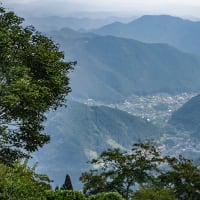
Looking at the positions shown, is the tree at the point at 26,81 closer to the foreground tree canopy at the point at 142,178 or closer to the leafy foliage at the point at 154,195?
the leafy foliage at the point at 154,195

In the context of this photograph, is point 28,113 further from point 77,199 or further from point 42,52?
point 77,199

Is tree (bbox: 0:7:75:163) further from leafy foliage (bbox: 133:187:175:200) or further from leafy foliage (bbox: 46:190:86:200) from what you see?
leafy foliage (bbox: 133:187:175:200)

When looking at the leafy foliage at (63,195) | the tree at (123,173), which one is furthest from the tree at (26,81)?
the tree at (123,173)

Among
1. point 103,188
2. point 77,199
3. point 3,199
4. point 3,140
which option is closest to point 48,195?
point 77,199

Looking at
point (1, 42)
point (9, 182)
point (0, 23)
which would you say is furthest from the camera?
point (0, 23)

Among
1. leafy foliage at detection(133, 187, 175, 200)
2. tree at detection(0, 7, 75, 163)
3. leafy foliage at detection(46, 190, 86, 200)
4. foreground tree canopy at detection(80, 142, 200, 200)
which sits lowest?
leafy foliage at detection(46, 190, 86, 200)

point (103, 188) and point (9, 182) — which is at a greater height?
point (103, 188)

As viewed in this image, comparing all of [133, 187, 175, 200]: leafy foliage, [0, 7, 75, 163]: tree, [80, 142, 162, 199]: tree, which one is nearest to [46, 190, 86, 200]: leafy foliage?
[0, 7, 75, 163]: tree

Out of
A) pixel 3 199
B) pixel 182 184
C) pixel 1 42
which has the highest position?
pixel 182 184
